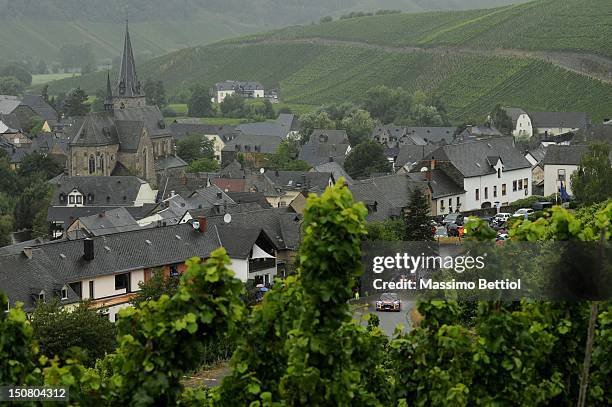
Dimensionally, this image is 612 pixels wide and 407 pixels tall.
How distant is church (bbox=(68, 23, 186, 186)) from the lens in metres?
105

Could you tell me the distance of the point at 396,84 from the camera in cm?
16175

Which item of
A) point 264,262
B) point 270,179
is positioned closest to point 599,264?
point 264,262

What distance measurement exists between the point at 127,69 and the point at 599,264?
111 metres

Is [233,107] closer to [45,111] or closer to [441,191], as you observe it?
[45,111]

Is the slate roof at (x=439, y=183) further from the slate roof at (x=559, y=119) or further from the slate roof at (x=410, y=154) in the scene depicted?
the slate roof at (x=559, y=119)

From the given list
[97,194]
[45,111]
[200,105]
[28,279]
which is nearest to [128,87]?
[45,111]

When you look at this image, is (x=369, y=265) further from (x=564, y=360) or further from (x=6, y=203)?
(x=6, y=203)

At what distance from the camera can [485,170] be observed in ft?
243

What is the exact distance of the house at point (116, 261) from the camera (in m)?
43.9

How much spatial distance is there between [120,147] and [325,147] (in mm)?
16719

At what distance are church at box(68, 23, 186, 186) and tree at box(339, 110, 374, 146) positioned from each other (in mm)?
16699

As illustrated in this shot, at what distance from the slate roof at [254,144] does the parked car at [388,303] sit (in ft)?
269

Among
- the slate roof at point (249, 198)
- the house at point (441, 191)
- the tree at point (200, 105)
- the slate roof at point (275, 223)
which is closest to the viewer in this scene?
the slate roof at point (275, 223)

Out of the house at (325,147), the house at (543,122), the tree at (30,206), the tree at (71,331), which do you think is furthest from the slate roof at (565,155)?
the tree at (71,331)
